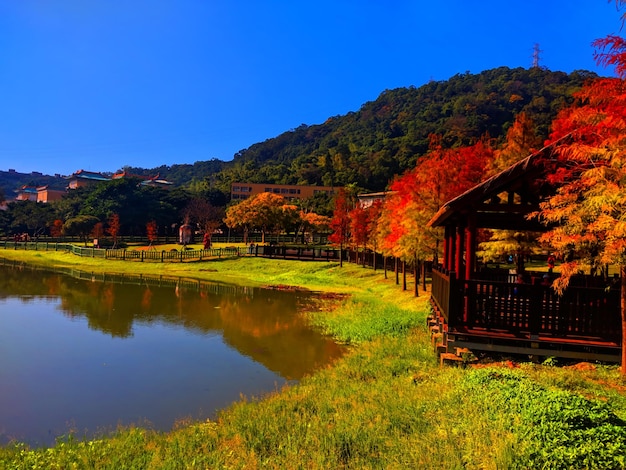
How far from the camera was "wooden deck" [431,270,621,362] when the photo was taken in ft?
28.5

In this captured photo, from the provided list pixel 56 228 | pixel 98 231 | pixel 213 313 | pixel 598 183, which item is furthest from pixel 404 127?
pixel 598 183

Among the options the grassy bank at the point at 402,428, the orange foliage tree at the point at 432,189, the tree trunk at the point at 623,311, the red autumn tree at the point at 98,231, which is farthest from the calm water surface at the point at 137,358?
the red autumn tree at the point at 98,231

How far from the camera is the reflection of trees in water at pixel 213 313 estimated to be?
13.5m

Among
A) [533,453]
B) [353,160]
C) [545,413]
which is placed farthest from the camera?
[353,160]

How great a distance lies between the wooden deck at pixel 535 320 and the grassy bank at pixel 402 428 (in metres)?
0.50

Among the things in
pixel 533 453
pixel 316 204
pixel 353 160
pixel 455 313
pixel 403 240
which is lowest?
pixel 533 453

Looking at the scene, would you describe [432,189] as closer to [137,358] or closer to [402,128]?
[137,358]

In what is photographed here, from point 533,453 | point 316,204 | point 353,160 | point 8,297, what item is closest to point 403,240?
point 533,453

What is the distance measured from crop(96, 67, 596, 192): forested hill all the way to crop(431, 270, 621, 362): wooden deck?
6703 centimetres

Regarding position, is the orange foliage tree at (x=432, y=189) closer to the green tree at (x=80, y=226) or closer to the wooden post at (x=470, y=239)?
the wooden post at (x=470, y=239)

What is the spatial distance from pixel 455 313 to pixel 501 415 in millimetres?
3940

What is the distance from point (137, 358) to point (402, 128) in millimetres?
139094

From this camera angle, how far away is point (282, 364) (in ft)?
40.1

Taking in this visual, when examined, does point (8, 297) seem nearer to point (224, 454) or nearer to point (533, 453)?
point (224, 454)
